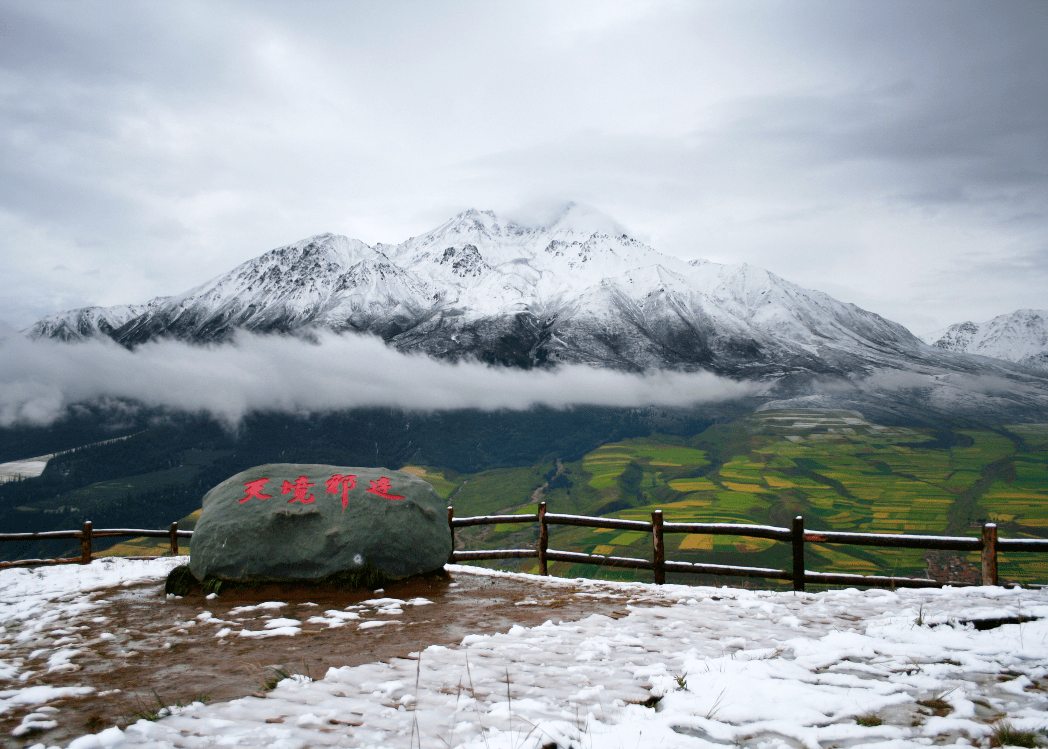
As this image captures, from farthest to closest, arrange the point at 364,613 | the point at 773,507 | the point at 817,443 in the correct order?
the point at 817,443, the point at 773,507, the point at 364,613

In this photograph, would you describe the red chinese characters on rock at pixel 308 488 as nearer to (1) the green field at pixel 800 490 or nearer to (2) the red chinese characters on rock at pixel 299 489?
(2) the red chinese characters on rock at pixel 299 489

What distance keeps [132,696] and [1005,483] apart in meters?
155

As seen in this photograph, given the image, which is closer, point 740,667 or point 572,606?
point 740,667

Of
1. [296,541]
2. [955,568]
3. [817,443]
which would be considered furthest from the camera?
[817,443]

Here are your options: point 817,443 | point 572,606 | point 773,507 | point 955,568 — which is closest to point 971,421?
point 817,443

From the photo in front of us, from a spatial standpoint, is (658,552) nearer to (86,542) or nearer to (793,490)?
(86,542)

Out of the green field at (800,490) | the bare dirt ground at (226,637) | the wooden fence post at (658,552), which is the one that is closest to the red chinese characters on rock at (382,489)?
the bare dirt ground at (226,637)

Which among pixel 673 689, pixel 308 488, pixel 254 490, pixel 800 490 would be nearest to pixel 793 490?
pixel 800 490

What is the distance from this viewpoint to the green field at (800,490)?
220 ft

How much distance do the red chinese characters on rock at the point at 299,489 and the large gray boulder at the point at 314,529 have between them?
0.06ft

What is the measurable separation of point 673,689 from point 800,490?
120m

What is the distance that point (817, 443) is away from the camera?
158 meters

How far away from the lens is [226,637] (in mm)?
6656

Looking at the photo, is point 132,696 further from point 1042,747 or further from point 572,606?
point 1042,747
